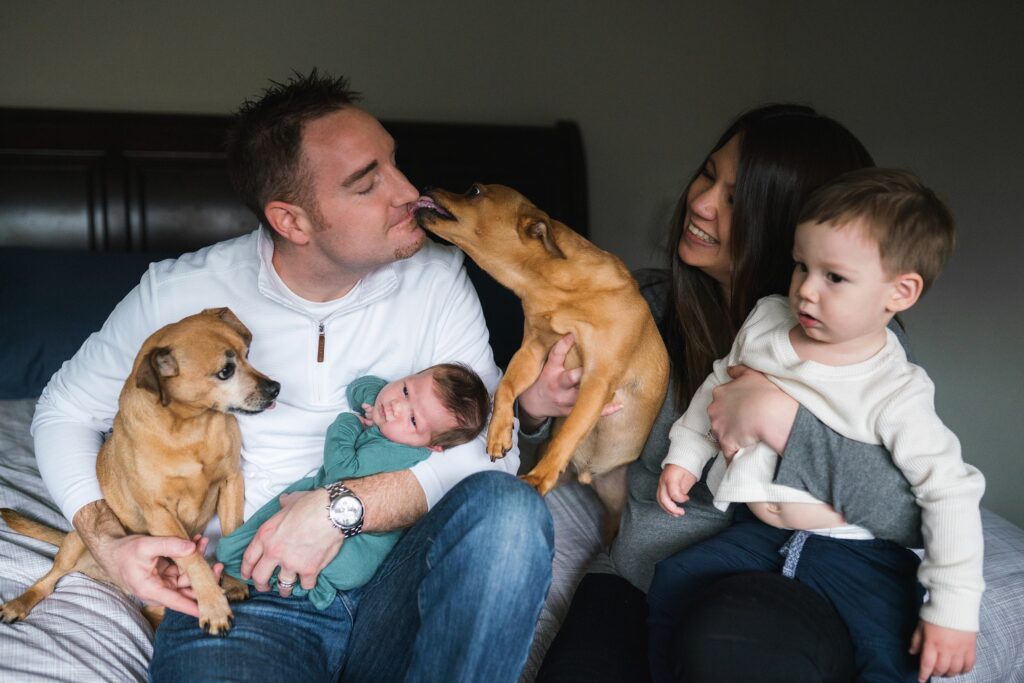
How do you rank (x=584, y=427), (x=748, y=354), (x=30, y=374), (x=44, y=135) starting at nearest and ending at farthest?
(x=748, y=354) < (x=584, y=427) < (x=30, y=374) < (x=44, y=135)

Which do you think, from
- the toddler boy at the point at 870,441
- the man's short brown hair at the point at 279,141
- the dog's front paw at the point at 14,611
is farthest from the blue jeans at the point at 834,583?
the dog's front paw at the point at 14,611

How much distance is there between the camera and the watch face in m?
1.50

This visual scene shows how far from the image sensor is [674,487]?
1.56m

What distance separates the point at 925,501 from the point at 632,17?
2.80m

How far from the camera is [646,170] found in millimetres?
3725

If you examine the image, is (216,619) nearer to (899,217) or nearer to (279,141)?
(279,141)

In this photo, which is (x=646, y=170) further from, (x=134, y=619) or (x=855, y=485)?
(x=134, y=619)

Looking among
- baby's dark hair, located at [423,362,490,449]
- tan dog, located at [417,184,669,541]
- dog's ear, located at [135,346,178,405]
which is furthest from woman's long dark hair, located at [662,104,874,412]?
dog's ear, located at [135,346,178,405]

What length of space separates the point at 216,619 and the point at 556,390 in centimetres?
80

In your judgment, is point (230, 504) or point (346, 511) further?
point (230, 504)

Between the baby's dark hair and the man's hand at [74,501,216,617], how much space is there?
52 cm

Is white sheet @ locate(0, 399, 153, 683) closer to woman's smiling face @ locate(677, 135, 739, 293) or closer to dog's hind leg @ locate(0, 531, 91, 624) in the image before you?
dog's hind leg @ locate(0, 531, 91, 624)

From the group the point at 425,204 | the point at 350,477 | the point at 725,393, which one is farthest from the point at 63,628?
the point at 725,393

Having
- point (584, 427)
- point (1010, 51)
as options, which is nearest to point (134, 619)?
point (584, 427)
